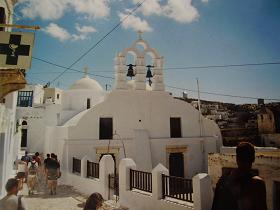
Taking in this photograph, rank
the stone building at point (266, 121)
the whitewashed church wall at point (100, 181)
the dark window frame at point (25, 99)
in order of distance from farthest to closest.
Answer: the dark window frame at point (25, 99) → the stone building at point (266, 121) → the whitewashed church wall at point (100, 181)

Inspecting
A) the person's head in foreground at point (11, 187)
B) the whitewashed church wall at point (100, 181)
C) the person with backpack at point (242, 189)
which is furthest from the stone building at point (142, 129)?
the person with backpack at point (242, 189)

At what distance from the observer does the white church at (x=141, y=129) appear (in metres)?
14.5

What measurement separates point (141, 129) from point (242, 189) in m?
13.5

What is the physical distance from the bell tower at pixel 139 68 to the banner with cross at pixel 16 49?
388 inches

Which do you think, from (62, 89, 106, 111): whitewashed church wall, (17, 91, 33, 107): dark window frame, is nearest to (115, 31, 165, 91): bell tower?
(62, 89, 106, 111): whitewashed church wall

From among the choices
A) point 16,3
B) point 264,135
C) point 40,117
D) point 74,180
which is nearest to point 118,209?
point 74,180

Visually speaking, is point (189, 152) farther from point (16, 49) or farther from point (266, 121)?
point (16, 49)

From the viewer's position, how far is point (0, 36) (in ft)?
18.3

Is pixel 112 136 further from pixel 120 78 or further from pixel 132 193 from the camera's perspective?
pixel 132 193

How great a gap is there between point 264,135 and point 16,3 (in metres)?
18.4

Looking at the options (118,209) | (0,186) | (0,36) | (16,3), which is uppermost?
(16,3)

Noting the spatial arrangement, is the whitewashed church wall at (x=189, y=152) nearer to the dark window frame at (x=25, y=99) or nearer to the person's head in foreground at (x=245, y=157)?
the person's head in foreground at (x=245, y=157)

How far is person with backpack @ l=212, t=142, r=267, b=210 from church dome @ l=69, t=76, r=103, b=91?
19.0 meters

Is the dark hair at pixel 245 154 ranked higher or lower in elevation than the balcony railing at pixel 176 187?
higher
